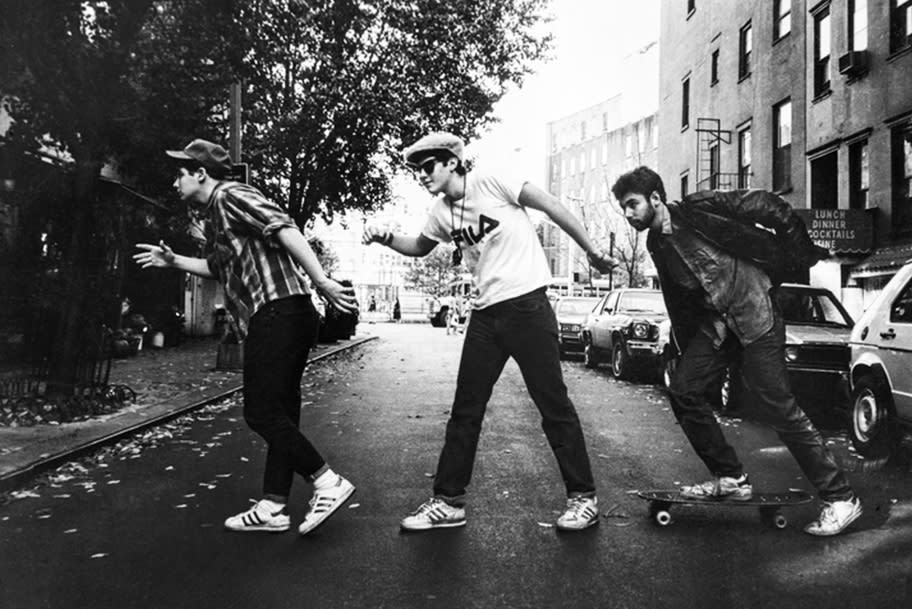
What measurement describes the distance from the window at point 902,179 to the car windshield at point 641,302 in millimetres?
4922

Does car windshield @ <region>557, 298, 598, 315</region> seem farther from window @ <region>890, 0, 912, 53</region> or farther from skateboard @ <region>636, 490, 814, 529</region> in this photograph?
skateboard @ <region>636, 490, 814, 529</region>

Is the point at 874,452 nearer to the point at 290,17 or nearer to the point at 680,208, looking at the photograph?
the point at 680,208

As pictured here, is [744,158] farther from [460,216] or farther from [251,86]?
[460,216]

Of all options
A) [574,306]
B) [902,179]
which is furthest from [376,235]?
[574,306]

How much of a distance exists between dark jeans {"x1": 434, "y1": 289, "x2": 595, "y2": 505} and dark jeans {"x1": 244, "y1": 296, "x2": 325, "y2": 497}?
0.70 meters

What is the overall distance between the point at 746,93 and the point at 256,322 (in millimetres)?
24503

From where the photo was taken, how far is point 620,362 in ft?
52.3

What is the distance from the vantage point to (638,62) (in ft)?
151

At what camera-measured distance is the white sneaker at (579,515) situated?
449cm

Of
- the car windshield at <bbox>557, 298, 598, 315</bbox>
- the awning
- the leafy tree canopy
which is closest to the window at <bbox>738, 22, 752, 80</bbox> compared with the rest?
the leafy tree canopy

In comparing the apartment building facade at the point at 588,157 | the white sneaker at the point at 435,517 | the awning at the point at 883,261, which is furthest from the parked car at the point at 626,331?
the apartment building facade at the point at 588,157

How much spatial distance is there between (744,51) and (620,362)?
14.4m

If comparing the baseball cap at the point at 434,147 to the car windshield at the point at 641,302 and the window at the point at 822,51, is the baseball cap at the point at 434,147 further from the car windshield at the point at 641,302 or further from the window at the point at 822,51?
the window at the point at 822,51

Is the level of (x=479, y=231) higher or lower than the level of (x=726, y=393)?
higher
